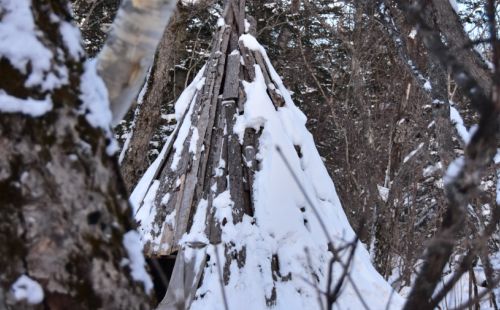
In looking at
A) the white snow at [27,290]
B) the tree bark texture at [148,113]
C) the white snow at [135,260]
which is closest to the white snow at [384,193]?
the tree bark texture at [148,113]

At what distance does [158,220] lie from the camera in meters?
5.36

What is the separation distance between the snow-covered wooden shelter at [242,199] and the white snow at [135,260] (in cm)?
300

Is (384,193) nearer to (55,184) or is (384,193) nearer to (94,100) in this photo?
(94,100)

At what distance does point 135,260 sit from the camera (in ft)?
4.21

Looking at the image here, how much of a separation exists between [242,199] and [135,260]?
371 centimetres

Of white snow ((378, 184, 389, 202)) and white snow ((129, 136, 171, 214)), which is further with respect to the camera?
white snow ((378, 184, 389, 202))

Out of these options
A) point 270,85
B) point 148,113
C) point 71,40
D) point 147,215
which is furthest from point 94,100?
point 148,113

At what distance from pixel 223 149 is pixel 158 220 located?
0.90 meters

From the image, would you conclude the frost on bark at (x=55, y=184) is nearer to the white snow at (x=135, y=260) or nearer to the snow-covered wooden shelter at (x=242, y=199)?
the white snow at (x=135, y=260)

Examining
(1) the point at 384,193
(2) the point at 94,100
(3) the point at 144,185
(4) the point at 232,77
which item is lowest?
(2) the point at 94,100

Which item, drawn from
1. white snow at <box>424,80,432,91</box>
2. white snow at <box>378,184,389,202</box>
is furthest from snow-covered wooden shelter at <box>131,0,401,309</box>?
white snow at <box>378,184,389,202</box>

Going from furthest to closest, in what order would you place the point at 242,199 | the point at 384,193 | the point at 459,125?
the point at 384,193 → the point at 242,199 → the point at 459,125

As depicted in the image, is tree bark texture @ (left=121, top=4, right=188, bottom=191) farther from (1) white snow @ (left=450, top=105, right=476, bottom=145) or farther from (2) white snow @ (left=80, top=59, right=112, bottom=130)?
(2) white snow @ (left=80, top=59, right=112, bottom=130)

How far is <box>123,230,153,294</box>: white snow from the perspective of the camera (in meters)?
1.28
